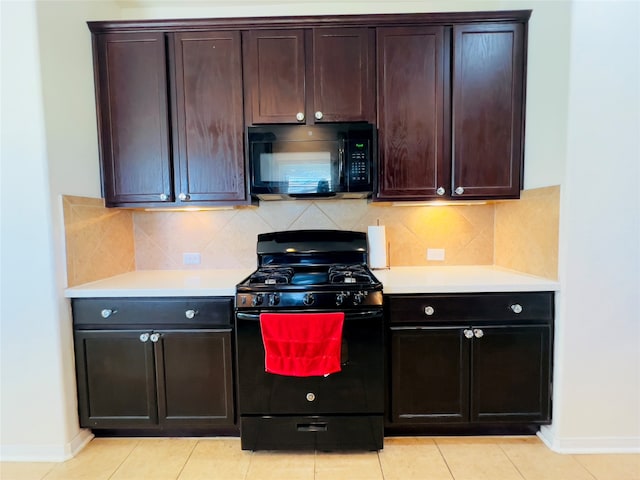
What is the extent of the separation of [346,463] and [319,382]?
45cm

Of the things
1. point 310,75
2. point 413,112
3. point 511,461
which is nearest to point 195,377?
point 511,461

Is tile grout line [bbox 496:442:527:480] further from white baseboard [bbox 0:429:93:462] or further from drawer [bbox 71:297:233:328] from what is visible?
white baseboard [bbox 0:429:93:462]

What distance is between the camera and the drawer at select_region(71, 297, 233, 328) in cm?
182

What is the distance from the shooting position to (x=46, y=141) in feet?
5.62

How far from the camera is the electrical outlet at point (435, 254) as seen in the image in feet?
7.89

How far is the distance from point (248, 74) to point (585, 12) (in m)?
1.84

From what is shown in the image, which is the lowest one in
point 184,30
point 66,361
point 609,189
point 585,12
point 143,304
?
point 66,361

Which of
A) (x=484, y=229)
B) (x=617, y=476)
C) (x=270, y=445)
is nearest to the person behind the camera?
(x=617, y=476)

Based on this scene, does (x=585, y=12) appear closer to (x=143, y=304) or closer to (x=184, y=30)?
(x=184, y=30)

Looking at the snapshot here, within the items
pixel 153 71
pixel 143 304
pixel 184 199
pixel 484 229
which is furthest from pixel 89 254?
pixel 484 229

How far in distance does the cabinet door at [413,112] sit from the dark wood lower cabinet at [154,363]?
4.29ft

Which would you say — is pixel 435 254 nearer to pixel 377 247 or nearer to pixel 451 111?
pixel 377 247

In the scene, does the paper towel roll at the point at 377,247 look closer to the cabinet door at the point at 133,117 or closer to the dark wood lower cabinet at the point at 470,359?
the dark wood lower cabinet at the point at 470,359

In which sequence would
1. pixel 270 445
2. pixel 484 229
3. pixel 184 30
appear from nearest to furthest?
pixel 270 445 → pixel 184 30 → pixel 484 229
